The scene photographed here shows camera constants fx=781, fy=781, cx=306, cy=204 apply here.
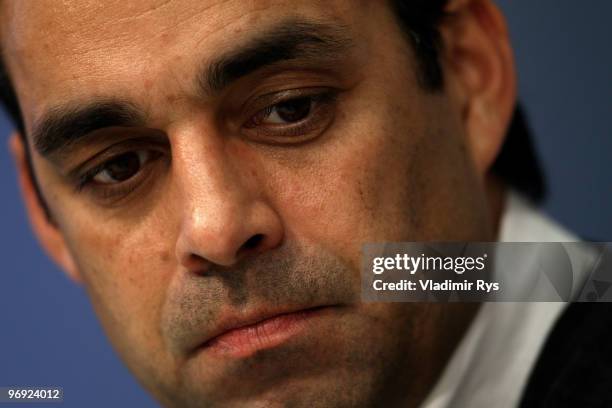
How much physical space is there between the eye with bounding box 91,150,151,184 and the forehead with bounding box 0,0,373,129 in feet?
0.41

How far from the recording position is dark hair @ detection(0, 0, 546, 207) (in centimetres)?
125

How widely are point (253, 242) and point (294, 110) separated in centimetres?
22

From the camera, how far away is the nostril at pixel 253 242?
1.08 meters

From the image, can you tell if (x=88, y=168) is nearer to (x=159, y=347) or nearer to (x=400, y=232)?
(x=159, y=347)

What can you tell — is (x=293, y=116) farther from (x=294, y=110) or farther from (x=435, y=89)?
(x=435, y=89)

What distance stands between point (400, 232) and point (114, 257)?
18.2 inches

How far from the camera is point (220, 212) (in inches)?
41.9

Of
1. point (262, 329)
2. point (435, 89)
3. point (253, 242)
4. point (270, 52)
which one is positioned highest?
point (270, 52)

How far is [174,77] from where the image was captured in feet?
3.58

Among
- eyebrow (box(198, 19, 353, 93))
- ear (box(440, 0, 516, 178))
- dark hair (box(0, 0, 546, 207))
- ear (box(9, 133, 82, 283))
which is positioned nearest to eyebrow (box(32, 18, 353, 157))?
eyebrow (box(198, 19, 353, 93))

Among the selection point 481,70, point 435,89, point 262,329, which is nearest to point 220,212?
point 262,329

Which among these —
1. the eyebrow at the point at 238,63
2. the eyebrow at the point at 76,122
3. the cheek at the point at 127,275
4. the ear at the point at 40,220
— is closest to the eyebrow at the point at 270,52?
the eyebrow at the point at 238,63

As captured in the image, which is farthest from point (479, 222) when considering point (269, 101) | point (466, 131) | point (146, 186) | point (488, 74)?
point (146, 186)

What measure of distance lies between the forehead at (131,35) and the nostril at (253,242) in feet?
0.80
